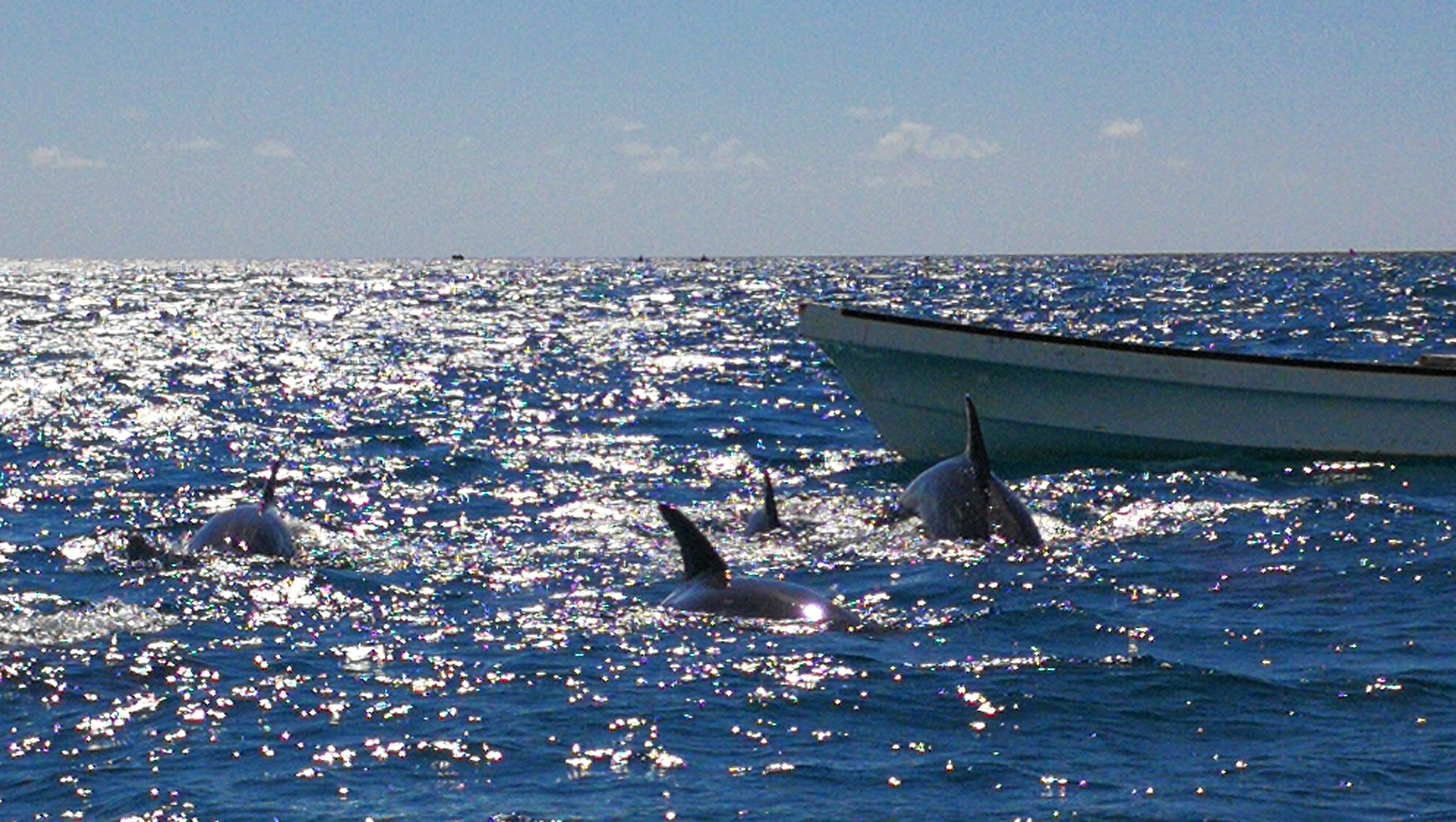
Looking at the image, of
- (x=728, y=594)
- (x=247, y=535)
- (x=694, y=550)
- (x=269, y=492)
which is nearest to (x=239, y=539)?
(x=247, y=535)

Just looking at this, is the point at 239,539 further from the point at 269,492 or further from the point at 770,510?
the point at 770,510

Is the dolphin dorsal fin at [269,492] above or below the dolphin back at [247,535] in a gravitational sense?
above

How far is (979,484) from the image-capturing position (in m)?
16.5

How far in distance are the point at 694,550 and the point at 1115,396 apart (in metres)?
10.7

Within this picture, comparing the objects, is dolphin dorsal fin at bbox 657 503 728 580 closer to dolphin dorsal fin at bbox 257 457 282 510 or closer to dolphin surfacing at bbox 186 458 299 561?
dolphin surfacing at bbox 186 458 299 561

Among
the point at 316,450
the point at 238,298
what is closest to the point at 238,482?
the point at 316,450

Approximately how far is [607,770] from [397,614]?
4507 mm

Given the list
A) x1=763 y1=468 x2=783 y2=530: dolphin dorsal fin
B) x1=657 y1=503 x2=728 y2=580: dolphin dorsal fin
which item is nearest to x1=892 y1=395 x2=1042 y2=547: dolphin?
x1=763 y1=468 x2=783 y2=530: dolphin dorsal fin

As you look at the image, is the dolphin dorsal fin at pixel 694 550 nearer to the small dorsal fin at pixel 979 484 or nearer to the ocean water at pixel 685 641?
the ocean water at pixel 685 641

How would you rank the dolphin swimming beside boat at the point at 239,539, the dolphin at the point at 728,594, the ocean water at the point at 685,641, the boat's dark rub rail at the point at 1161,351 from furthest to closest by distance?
the boat's dark rub rail at the point at 1161,351, the dolphin swimming beside boat at the point at 239,539, the dolphin at the point at 728,594, the ocean water at the point at 685,641

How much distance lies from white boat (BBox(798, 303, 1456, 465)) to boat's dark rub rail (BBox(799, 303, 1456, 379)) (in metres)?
0.02

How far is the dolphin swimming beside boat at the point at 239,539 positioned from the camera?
15394 mm

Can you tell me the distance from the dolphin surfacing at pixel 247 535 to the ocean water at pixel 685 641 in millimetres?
451

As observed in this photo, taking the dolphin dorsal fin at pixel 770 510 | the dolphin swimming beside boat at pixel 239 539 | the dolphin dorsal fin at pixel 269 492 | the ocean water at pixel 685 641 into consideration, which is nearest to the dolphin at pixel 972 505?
the ocean water at pixel 685 641
